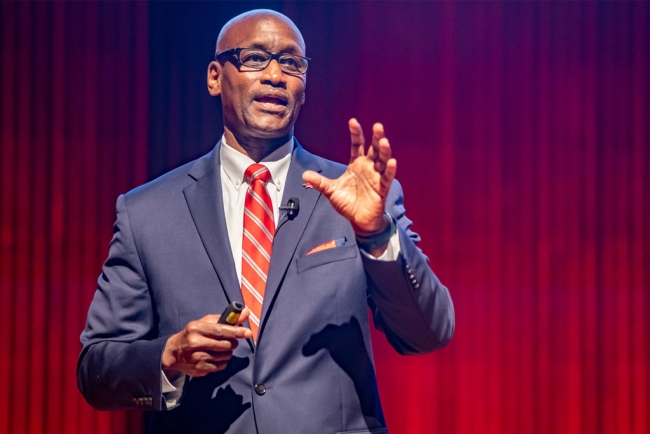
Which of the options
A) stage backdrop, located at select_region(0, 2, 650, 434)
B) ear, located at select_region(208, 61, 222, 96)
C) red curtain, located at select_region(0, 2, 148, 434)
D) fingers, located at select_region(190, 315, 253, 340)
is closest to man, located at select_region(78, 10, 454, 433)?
fingers, located at select_region(190, 315, 253, 340)

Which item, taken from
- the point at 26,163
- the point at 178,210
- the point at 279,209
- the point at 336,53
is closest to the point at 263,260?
the point at 279,209

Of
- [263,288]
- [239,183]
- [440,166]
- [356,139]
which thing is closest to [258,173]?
[239,183]

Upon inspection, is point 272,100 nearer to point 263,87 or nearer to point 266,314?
point 263,87

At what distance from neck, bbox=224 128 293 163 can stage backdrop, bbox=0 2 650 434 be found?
1225mm

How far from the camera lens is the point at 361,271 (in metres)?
1.63

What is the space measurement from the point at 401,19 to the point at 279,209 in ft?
5.89

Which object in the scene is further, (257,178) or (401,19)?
(401,19)

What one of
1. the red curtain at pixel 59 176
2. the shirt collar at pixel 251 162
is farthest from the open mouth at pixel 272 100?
the red curtain at pixel 59 176

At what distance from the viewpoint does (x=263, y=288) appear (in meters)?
1.59

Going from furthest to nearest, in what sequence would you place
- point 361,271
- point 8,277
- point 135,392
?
point 8,277, point 361,271, point 135,392

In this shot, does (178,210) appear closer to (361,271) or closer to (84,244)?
(361,271)

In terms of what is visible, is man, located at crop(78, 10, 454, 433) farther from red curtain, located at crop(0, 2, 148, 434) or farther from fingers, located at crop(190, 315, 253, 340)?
red curtain, located at crop(0, 2, 148, 434)

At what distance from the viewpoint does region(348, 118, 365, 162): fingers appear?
1.36m

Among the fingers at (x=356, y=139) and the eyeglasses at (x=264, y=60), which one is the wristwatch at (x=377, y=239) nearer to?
the fingers at (x=356, y=139)
